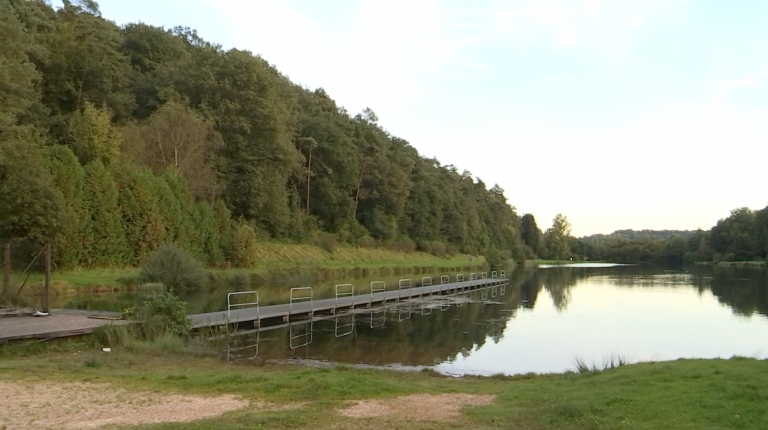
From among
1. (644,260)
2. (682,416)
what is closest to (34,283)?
(682,416)

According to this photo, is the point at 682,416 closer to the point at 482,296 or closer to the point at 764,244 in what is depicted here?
the point at 482,296

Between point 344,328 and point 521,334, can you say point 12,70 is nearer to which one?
point 344,328

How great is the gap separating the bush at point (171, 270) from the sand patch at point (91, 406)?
60.5 ft

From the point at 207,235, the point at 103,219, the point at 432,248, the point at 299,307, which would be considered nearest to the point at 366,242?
the point at 432,248

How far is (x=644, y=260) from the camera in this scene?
425 ft

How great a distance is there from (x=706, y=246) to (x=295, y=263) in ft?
314

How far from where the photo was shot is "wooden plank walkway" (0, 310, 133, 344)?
12.5m

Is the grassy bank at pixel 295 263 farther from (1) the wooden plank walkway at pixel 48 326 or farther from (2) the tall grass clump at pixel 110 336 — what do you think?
(2) the tall grass clump at pixel 110 336

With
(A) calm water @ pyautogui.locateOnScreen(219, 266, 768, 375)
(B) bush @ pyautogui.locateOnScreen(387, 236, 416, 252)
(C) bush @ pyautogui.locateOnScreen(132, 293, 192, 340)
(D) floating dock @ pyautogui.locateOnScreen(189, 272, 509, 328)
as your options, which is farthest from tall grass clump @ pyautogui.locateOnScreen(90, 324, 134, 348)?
(B) bush @ pyautogui.locateOnScreen(387, 236, 416, 252)

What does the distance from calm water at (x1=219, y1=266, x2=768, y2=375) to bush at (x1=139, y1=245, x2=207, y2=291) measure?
27.5ft

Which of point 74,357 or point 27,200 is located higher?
point 27,200

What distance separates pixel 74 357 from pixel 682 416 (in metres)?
10.6

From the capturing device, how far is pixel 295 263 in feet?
147

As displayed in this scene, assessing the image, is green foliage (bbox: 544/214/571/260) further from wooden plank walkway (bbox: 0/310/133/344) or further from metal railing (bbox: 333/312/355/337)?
wooden plank walkway (bbox: 0/310/133/344)
